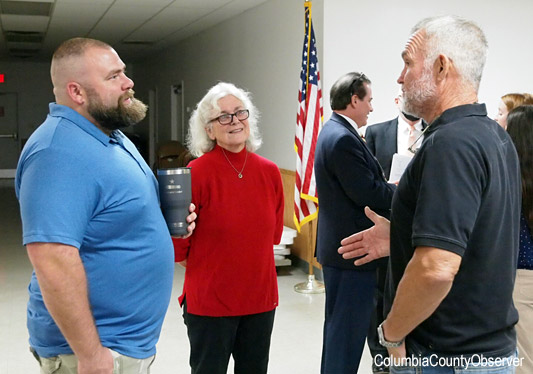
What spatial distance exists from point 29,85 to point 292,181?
43.0ft

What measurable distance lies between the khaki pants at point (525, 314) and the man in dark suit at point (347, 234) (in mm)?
827

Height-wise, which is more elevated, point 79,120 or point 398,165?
point 79,120

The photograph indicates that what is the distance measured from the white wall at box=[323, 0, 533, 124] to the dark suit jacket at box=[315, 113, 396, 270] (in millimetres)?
2838

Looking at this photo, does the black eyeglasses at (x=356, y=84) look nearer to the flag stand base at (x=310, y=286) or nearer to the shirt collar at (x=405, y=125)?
the shirt collar at (x=405, y=125)

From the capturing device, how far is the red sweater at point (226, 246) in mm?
2605

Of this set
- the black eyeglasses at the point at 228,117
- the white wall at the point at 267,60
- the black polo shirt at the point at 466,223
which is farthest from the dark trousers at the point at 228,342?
the white wall at the point at 267,60

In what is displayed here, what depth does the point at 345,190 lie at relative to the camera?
3.23 metres

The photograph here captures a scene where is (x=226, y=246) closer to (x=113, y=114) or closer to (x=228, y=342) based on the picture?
(x=228, y=342)

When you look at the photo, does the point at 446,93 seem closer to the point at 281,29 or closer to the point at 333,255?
the point at 333,255

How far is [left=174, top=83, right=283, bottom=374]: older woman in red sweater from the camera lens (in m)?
2.61

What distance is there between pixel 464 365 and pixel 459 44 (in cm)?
83

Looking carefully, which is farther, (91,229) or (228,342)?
(228,342)

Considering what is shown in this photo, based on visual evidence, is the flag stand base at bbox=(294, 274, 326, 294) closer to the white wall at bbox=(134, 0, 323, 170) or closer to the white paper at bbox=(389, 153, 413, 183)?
the white wall at bbox=(134, 0, 323, 170)

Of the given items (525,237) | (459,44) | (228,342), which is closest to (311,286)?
(228,342)
